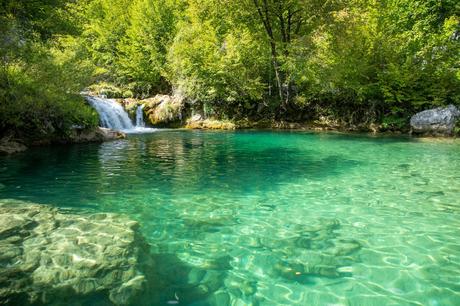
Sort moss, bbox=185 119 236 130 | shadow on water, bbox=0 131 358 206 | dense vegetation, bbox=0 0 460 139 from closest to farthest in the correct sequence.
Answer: shadow on water, bbox=0 131 358 206
dense vegetation, bbox=0 0 460 139
moss, bbox=185 119 236 130

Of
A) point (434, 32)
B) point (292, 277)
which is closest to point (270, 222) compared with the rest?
point (292, 277)

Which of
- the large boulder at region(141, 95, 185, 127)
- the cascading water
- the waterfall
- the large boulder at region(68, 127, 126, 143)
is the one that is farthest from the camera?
the large boulder at region(141, 95, 185, 127)

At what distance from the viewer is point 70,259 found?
4457 millimetres

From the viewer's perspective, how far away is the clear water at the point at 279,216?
4105 mm

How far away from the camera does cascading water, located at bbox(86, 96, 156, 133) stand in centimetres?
2334

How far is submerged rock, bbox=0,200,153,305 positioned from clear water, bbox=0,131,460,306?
1.22ft

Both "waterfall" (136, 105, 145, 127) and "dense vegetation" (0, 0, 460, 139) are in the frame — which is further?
"waterfall" (136, 105, 145, 127)

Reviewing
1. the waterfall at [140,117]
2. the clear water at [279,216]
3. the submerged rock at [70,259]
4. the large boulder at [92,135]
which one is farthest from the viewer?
the waterfall at [140,117]

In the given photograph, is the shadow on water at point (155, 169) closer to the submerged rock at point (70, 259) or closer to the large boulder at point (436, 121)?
the submerged rock at point (70, 259)

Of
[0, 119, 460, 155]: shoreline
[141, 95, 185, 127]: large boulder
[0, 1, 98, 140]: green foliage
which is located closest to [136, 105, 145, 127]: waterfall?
[141, 95, 185, 127]: large boulder

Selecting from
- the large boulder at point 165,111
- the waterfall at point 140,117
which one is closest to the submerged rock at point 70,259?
the waterfall at point 140,117

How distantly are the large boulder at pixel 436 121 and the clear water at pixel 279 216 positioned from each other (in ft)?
28.6

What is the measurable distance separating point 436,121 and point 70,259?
2277 cm

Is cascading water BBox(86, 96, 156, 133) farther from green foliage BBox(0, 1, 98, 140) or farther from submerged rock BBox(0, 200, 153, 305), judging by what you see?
submerged rock BBox(0, 200, 153, 305)
